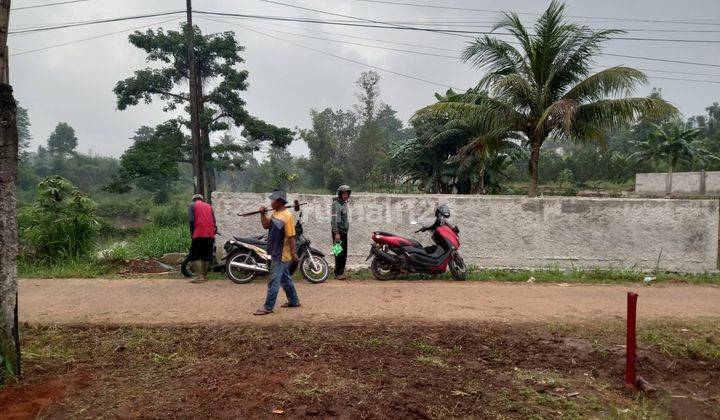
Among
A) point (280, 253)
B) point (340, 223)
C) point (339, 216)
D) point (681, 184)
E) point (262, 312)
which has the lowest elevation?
point (262, 312)

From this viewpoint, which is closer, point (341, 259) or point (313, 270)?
point (313, 270)

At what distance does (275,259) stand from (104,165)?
63856 mm

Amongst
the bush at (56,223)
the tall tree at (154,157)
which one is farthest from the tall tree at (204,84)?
the bush at (56,223)

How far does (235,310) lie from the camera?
6.62 metres

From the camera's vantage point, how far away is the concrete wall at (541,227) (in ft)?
32.4

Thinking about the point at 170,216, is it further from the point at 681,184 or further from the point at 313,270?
the point at 681,184

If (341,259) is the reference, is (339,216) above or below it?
above

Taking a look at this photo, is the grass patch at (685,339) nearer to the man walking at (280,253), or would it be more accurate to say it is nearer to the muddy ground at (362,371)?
the muddy ground at (362,371)

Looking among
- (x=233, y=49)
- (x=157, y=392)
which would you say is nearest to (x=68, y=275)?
(x=157, y=392)

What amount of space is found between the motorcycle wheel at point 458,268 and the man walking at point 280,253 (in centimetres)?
347

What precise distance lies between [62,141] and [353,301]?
239ft

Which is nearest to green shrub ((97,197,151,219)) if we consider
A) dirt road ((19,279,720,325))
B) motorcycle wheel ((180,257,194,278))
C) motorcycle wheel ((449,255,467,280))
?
motorcycle wheel ((180,257,194,278))

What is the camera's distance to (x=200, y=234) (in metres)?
8.48

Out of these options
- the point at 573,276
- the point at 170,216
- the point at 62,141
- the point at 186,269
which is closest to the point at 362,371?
the point at 186,269
